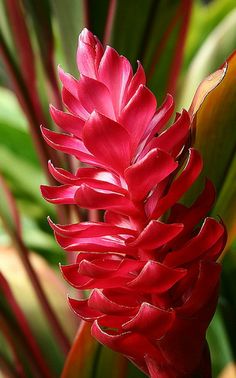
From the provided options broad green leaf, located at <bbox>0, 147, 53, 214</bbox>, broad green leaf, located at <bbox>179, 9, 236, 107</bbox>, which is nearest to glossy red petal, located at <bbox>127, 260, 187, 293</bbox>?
broad green leaf, located at <bbox>179, 9, 236, 107</bbox>

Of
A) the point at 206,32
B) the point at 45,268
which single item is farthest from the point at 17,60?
the point at 206,32

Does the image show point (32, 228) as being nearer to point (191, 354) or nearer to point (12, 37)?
point (12, 37)

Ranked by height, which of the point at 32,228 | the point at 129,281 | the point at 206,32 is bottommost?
the point at 32,228

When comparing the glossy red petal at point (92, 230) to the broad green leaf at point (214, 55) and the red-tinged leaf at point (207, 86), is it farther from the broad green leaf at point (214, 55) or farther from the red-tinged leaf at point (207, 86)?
the broad green leaf at point (214, 55)

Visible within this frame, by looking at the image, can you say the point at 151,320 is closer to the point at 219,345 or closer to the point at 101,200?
the point at 101,200

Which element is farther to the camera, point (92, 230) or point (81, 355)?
point (81, 355)

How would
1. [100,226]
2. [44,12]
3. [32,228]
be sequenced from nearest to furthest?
[100,226] < [44,12] < [32,228]

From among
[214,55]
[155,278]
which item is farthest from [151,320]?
[214,55]
